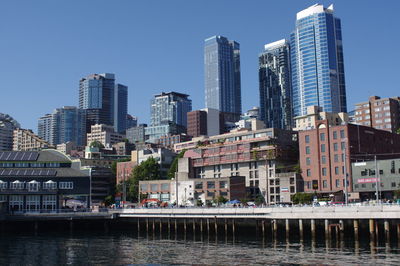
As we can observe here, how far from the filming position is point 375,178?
13112 centimetres

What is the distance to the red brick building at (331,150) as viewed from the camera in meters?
147

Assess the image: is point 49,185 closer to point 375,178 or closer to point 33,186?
point 33,186

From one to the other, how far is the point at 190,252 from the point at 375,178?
72.5m

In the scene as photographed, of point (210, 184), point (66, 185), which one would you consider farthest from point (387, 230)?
point (210, 184)

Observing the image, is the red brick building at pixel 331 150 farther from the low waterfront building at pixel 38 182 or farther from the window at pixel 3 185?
the window at pixel 3 185

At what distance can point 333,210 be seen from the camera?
8688 centimetres

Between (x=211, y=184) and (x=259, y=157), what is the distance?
20138 millimetres

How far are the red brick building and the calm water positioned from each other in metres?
62.4

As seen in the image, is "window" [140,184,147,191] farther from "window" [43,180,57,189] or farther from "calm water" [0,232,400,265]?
"calm water" [0,232,400,265]

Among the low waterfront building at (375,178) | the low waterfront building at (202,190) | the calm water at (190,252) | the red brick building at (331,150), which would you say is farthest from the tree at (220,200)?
the calm water at (190,252)

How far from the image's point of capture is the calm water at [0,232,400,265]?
217 ft

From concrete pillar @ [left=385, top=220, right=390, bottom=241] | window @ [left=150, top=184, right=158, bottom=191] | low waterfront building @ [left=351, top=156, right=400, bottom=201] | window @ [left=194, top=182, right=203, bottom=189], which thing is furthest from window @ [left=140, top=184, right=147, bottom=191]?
concrete pillar @ [left=385, top=220, right=390, bottom=241]

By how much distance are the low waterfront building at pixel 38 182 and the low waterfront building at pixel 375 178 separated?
75.0 m

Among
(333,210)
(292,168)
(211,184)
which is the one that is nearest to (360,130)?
(292,168)
